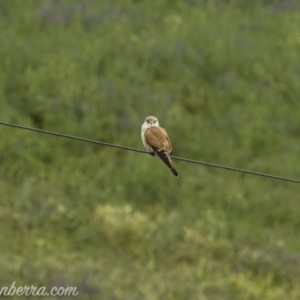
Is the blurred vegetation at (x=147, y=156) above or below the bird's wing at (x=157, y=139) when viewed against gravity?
above

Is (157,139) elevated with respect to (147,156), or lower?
lower

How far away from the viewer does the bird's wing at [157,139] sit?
7812mm

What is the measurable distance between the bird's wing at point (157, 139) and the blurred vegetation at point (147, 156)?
2937 millimetres

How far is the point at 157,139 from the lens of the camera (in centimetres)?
789

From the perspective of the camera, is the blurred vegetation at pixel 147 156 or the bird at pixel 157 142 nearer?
the bird at pixel 157 142

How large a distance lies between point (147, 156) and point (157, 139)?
566 centimetres

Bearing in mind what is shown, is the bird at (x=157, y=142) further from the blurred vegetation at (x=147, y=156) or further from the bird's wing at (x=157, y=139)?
the blurred vegetation at (x=147, y=156)

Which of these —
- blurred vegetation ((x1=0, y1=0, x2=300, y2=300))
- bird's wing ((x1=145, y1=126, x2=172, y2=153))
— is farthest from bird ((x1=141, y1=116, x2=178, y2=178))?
blurred vegetation ((x1=0, y1=0, x2=300, y2=300))

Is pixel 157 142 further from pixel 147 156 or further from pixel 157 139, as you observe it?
pixel 147 156

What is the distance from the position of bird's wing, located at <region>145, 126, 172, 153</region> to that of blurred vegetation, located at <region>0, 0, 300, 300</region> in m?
2.94

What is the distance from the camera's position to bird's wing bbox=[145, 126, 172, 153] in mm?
7812

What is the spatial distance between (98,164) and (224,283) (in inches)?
135

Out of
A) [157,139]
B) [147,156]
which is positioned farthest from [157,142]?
[147,156]

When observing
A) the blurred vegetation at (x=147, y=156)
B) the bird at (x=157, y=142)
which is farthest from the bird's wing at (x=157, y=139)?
the blurred vegetation at (x=147, y=156)
